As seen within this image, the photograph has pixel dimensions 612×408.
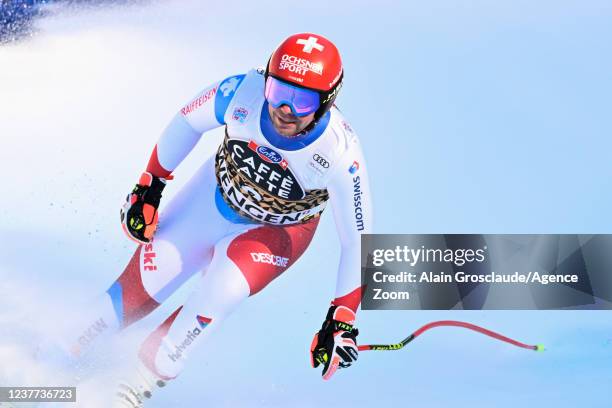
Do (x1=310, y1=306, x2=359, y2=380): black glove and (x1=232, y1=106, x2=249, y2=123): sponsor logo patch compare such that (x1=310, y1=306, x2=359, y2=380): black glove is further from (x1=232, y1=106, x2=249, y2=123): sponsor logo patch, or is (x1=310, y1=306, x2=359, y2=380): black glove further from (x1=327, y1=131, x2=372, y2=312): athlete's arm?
(x1=232, y1=106, x2=249, y2=123): sponsor logo patch

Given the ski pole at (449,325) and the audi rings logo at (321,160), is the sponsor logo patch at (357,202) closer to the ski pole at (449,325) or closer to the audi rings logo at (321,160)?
the audi rings logo at (321,160)

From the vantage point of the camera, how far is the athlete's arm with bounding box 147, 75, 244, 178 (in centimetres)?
510

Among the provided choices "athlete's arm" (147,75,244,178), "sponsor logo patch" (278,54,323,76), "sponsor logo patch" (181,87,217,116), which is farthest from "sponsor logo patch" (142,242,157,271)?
"sponsor logo patch" (278,54,323,76)

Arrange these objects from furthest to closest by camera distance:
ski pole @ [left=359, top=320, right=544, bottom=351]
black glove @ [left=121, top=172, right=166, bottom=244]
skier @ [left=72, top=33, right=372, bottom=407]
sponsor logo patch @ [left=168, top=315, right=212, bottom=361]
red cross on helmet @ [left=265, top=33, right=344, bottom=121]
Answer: ski pole @ [left=359, top=320, right=544, bottom=351] < black glove @ [left=121, top=172, right=166, bottom=244] < sponsor logo patch @ [left=168, top=315, right=212, bottom=361] < skier @ [left=72, top=33, right=372, bottom=407] < red cross on helmet @ [left=265, top=33, right=344, bottom=121]

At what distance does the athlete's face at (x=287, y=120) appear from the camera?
4.78 m

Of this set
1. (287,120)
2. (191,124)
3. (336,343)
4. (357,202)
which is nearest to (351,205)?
(357,202)

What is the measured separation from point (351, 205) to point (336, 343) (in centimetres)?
66

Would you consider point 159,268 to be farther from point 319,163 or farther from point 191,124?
point 319,163

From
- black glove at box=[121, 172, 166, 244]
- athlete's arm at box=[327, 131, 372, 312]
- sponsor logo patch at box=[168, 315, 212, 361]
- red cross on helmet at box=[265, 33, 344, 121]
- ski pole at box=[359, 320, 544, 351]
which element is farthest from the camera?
ski pole at box=[359, 320, 544, 351]

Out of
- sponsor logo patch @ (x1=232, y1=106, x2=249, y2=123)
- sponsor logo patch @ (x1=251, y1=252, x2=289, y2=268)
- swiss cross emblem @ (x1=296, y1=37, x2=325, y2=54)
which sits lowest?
sponsor logo patch @ (x1=251, y1=252, x2=289, y2=268)

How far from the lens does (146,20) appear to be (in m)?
7.05

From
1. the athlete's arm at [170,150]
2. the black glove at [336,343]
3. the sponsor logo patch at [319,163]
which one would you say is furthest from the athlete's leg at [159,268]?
the black glove at [336,343]

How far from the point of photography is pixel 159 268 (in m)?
5.23

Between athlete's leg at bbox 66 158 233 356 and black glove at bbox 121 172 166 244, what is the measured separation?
0.10 m
